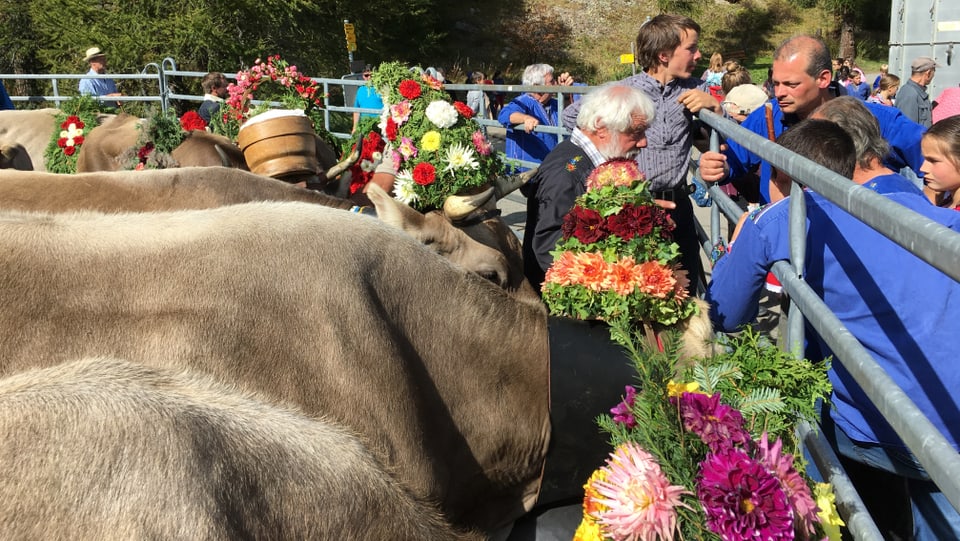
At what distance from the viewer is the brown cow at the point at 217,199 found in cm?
422

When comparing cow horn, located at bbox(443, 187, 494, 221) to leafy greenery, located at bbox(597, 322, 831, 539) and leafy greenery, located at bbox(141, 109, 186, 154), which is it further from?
leafy greenery, located at bbox(141, 109, 186, 154)

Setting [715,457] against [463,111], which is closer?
[715,457]

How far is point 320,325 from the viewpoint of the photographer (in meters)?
2.55

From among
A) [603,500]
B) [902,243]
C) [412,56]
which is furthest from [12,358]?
[412,56]

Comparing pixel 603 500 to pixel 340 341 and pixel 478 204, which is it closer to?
pixel 340 341

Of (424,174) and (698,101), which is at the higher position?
(698,101)

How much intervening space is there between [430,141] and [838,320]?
3067 mm

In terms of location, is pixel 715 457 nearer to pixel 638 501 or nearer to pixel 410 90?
pixel 638 501

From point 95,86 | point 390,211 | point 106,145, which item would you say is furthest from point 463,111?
point 95,86

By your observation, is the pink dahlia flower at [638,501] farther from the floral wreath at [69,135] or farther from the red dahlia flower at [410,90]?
the floral wreath at [69,135]

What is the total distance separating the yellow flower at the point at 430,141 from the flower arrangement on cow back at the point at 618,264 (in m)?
1.66

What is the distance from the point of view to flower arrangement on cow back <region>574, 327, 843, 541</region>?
5.38 ft

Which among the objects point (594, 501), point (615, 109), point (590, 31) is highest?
point (590, 31)

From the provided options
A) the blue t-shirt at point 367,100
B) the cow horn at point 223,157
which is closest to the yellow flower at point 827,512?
the cow horn at point 223,157
